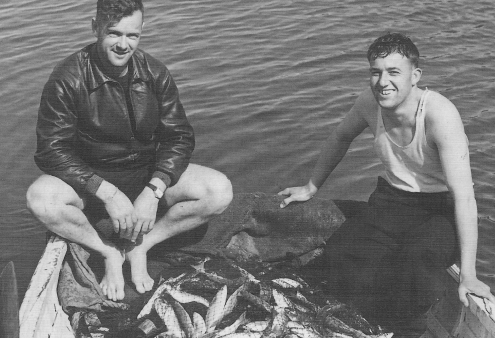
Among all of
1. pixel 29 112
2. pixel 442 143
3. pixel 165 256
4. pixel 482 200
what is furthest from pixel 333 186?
pixel 29 112

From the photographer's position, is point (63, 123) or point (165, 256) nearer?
point (63, 123)

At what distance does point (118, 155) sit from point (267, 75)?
491 centimetres

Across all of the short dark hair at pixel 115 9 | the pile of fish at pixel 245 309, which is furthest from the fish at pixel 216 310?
the short dark hair at pixel 115 9

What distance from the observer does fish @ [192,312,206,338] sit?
4.50 m

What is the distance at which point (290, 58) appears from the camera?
9.96m

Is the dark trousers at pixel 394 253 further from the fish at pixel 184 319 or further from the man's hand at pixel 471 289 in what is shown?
the fish at pixel 184 319

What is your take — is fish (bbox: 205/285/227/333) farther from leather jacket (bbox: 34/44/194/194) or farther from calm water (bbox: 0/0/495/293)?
calm water (bbox: 0/0/495/293)

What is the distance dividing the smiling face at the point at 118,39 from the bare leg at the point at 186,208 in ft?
3.08

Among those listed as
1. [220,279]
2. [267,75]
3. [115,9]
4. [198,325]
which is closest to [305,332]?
[198,325]

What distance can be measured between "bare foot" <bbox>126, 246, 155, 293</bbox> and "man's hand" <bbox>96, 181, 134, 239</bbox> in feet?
1.12

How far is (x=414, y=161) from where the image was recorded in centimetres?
457

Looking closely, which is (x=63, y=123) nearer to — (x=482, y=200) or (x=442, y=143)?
(x=442, y=143)

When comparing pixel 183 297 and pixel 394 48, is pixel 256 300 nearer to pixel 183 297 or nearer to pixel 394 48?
pixel 183 297

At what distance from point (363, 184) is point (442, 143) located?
10.0 feet
